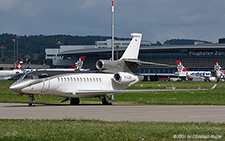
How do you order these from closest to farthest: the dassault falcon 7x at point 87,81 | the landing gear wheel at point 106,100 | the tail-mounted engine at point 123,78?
1. the dassault falcon 7x at point 87,81
2. the landing gear wheel at point 106,100
3. the tail-mounted engine at point 123,78

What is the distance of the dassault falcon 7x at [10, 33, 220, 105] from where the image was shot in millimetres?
34812

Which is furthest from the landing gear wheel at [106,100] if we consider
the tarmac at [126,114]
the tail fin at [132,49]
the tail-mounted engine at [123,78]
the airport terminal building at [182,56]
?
the airport terminal building at [182,56]

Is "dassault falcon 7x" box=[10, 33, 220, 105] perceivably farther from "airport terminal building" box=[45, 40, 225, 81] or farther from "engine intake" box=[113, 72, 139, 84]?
"airport terminal building" box=[45, 40, 225, 81]

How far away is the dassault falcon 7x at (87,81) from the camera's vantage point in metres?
34.8

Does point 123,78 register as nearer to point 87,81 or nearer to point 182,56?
point 87,81

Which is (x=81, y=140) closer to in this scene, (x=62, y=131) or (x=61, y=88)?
(x=62, y=131)

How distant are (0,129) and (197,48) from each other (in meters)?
158

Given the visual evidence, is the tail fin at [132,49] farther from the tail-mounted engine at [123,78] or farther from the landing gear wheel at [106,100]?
the landing gear wheel at [106,100]

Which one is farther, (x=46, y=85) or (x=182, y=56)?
(x=182, y=56)

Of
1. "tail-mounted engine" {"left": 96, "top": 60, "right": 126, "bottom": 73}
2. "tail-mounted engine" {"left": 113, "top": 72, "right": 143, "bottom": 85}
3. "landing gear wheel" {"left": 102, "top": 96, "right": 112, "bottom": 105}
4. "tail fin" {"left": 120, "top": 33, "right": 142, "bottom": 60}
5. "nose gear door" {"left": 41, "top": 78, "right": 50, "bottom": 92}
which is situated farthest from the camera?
"tail fin" {"left": 120, "top": 33, "right": 142, "bottom": 60}

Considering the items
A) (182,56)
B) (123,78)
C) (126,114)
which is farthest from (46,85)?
(182,56)

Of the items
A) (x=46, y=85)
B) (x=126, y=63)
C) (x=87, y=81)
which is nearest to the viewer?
(x=46, y=85)

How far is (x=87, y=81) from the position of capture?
3875 centimetres

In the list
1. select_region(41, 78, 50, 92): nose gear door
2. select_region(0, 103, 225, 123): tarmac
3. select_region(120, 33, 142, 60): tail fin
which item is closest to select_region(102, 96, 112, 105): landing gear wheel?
select_region(120, 33, 142, 60): tail fin
